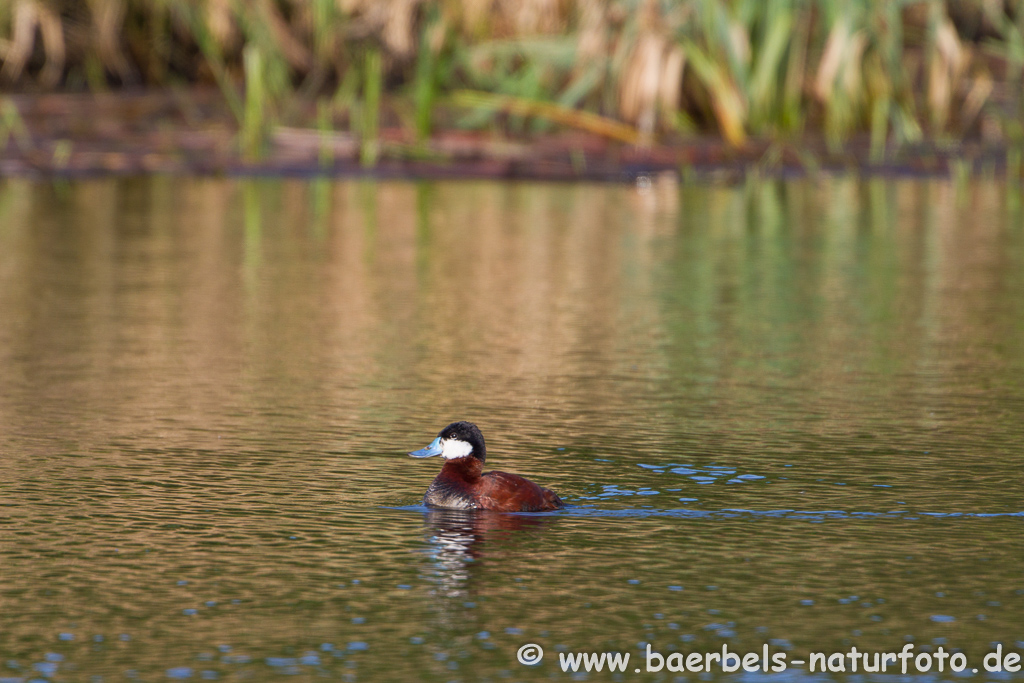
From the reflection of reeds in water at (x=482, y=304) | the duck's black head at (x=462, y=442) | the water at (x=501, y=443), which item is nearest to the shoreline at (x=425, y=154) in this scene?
the reflection of reeds in water at (x=482, y=304)

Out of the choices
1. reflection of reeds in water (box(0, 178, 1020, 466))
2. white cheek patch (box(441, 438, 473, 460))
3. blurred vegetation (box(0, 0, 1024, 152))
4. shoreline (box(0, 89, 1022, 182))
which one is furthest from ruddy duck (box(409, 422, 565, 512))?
shoreline (box(0, 89, 1022, 182))

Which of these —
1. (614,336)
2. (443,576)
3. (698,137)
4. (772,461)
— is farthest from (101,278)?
(698,137)

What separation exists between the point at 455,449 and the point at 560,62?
15032 mm

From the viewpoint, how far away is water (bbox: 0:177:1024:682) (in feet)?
17.7

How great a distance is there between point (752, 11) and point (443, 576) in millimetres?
16014

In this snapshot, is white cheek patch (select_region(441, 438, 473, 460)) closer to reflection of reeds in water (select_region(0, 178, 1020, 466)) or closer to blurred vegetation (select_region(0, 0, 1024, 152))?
reflection of reeds in water (select_region(0, 178, 1020, 466))

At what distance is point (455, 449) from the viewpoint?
6816 millimetres

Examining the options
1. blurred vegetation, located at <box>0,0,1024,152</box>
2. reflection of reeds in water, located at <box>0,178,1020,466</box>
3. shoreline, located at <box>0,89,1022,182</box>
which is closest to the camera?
reflection of reeds in water, located at <box>0,178,1020,466</box>

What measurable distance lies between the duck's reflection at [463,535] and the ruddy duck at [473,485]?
1.4 inches

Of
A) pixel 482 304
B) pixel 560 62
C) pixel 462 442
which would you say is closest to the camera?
pixel 462 442

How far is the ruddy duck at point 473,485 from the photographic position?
664 cm

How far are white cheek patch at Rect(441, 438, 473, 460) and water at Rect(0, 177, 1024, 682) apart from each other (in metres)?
0.23

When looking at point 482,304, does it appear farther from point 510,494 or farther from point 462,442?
point 510,494

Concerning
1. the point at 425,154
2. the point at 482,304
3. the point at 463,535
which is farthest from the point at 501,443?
the point at 425,154
